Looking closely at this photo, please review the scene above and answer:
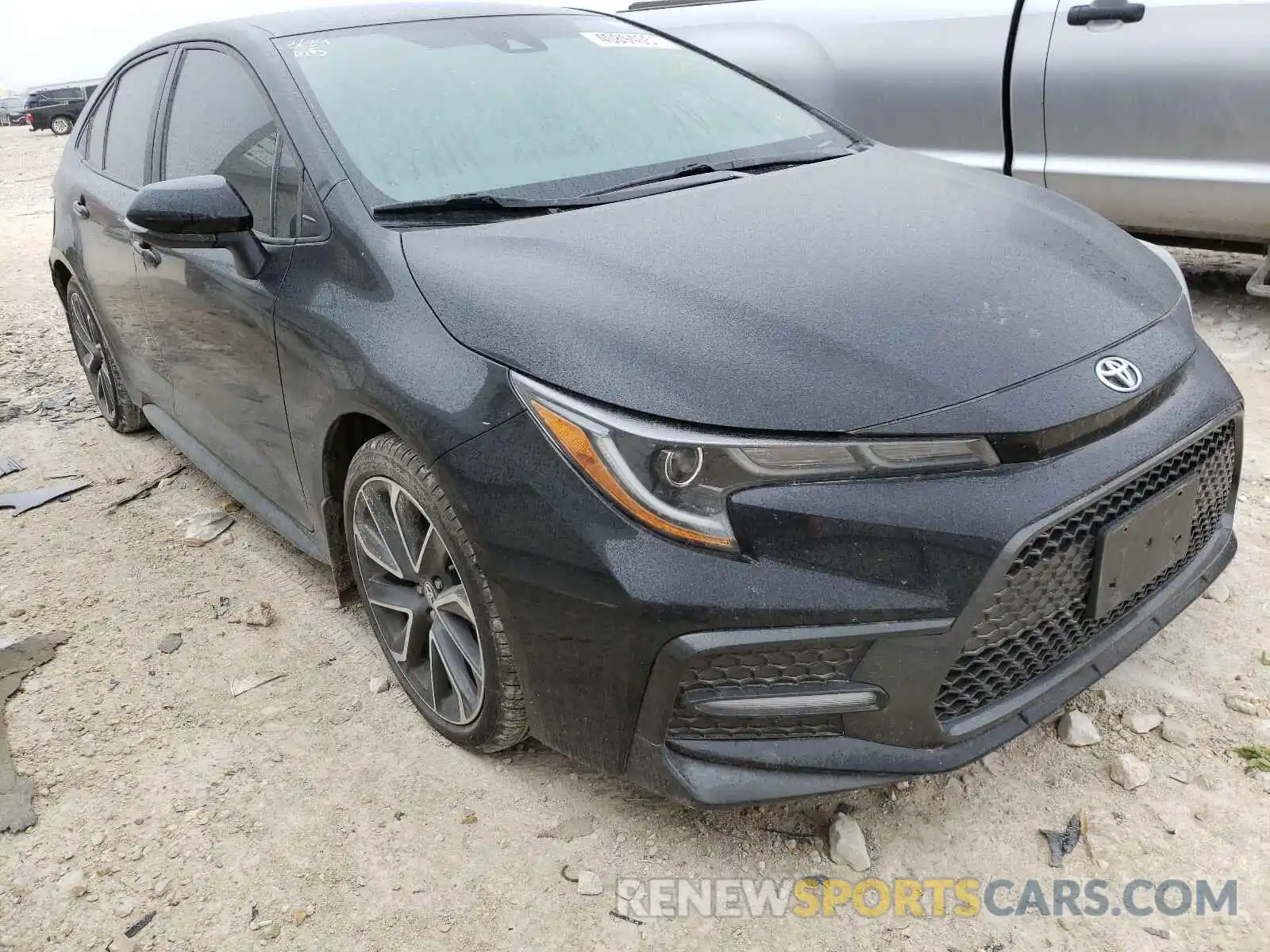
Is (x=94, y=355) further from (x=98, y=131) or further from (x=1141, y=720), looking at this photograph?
(x=1141, y=720)

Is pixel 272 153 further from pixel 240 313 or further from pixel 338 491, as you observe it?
pixel 338 491

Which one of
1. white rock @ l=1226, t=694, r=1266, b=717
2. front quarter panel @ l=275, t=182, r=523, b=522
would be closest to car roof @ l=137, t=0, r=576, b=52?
front quarter panel @ l=275, t=182, r=523, b=522

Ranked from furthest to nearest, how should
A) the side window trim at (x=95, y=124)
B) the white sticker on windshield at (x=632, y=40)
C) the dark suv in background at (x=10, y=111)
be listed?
1. the dark suv in background at (x=10, y=111)
2. the side window trim at (x=95, y=124)
3. the white sticker on windshield at (x=632, y=40)

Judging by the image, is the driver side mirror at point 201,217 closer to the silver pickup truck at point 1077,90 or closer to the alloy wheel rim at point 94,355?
the alloy wheel rim at point 94,355

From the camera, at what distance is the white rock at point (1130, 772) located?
202 cm

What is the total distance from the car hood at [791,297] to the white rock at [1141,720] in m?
0.83

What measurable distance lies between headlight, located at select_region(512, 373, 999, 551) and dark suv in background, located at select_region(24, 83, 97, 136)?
26615 millimetres

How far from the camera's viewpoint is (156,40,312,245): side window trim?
7.93 feet

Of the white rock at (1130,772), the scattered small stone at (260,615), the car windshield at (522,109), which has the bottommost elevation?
the scattered small stone at (260,615)

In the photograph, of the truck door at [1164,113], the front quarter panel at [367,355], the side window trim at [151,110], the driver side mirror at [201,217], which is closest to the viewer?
the front quarter panel at [367,355]

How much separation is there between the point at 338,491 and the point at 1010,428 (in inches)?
60.8

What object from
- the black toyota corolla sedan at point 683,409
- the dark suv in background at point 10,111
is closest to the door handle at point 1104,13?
the black toyota corolla sedan at point 683,409

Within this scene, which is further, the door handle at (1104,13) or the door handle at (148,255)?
the door handle at (1104,13)

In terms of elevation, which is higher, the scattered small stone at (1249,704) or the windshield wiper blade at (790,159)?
the windshield wiper blade at (790,159)
